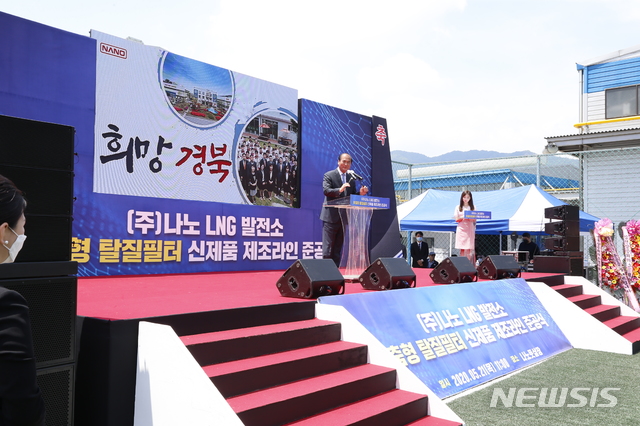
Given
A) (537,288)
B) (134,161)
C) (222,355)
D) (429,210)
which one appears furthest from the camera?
(429,210)

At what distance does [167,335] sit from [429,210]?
10455 millimetres

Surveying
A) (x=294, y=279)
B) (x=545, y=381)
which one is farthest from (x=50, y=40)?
(x=545, y=381)

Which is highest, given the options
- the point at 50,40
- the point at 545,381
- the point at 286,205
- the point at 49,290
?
the point at 50,40

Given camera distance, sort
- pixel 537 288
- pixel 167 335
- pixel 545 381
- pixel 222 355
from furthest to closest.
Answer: pixel 537 288
pixel 545 381
pixel 222 355
pixel 167 335

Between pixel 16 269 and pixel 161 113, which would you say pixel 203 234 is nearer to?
pixel 161 113

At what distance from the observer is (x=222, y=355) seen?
341 cm

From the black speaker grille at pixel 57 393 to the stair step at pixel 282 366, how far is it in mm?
769

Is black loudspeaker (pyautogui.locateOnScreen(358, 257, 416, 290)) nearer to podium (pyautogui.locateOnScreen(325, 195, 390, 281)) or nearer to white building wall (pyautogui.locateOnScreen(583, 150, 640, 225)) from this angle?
podium (pyautogui.locateOnScreen(325, 195, 390, 281))

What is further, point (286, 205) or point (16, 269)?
point (286, 205)

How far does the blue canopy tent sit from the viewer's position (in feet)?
36.5

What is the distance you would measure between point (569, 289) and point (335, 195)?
15.1ft

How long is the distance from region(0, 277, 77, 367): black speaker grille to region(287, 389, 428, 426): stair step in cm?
142

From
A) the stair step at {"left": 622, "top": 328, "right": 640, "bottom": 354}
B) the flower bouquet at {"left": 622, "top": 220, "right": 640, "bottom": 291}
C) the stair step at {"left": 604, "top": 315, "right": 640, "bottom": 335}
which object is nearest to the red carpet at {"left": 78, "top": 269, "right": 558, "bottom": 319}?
the stair step at {"left": 622, "top": 328, "right": 640, "bottom": 354}

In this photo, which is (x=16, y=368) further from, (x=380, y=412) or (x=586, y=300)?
(x=586, y=300)
